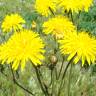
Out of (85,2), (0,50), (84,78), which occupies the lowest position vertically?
(84,78)

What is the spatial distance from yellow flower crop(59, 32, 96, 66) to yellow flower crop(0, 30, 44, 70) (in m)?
0.13

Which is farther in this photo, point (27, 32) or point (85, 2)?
point (85, 2)

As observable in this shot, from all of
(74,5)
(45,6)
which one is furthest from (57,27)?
(45,6)

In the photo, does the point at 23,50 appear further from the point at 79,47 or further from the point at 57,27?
the point at 57,27

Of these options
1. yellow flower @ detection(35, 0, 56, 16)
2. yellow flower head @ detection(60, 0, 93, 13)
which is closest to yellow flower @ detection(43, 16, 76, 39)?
yellow flower head @ detection(60, 0, 93, 13)

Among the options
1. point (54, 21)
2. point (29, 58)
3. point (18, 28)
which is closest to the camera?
point (29, 58)

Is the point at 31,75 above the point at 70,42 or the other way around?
the other way around

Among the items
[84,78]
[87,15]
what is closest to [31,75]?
[84,78]

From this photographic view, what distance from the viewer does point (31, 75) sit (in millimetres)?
3684

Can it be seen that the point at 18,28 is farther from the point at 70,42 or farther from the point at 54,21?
the point at 70,42

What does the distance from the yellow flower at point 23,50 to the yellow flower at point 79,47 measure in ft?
0.41

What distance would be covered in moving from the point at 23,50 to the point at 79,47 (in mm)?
292

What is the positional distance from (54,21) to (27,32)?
326mm

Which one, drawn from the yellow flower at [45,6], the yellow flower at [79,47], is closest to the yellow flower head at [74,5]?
the yellow flower at [45,6]
